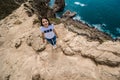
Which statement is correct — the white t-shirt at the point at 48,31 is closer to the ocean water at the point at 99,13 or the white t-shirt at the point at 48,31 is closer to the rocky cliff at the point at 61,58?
the rocky cliff at the point at 61,58

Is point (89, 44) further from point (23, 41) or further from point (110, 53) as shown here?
point (23, 41)

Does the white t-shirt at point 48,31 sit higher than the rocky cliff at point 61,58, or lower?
higher

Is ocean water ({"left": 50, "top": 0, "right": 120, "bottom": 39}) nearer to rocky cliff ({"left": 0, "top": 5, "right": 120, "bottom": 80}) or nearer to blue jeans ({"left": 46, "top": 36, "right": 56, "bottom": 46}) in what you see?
rocky cliff ({"left": 0, "top": 5, "right": 120, "bottom": 80})

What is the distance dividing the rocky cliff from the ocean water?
4349cm

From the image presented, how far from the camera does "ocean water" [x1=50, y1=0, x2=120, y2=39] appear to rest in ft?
201

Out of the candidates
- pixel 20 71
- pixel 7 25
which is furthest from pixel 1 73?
pixel 7 25

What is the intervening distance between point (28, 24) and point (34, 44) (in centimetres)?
551

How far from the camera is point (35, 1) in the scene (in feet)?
99.8

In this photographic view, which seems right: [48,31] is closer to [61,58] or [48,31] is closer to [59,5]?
[61,58]

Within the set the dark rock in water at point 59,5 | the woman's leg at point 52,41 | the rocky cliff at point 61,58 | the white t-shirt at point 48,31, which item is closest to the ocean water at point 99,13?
the dark rock in water at point 59,5

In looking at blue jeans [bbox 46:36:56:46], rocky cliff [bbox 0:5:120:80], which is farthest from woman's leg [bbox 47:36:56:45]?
rocky cliff [bbox 0:5:120:80]

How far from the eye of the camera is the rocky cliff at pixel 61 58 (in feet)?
36.5

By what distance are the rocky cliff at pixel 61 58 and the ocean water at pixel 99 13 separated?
43.5 metres

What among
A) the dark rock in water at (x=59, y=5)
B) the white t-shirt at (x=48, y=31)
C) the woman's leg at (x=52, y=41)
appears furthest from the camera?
the dark rock in water at (x=59, y=5)
